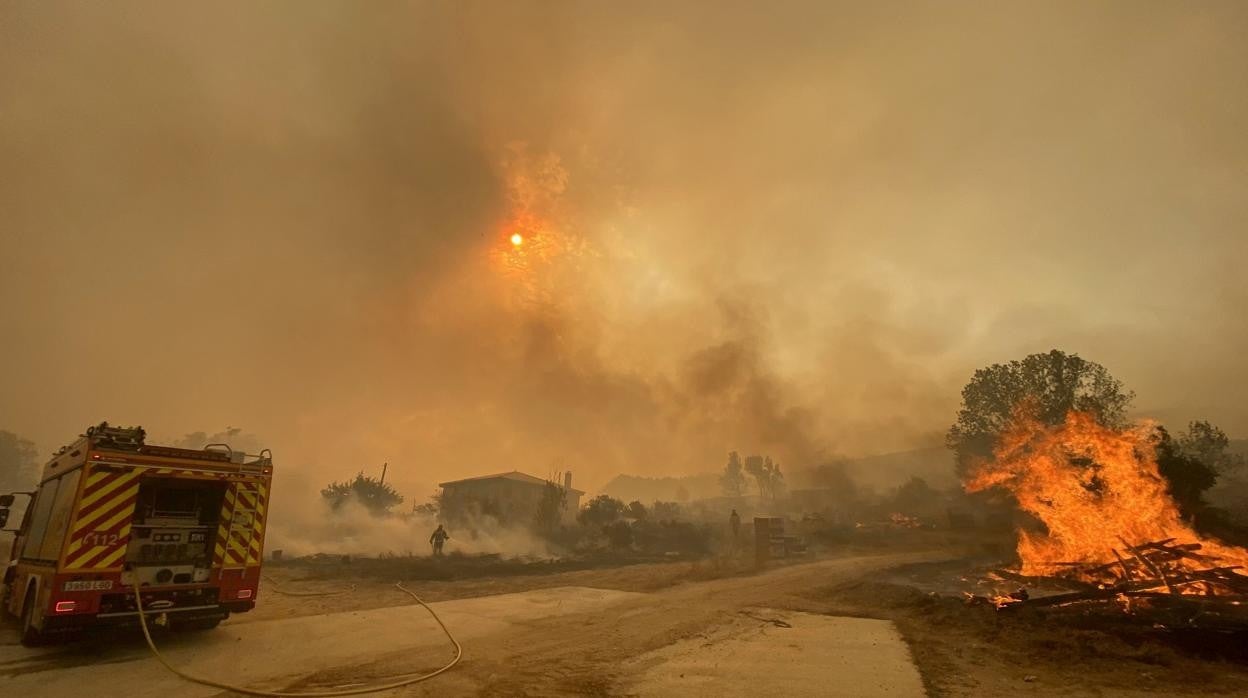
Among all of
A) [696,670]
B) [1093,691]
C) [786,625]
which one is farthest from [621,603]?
[1093,691]

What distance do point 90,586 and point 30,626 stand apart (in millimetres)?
1465

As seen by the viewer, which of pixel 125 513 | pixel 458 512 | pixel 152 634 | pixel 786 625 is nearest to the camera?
pixel 125 513

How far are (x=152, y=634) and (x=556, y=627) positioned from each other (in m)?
7.48

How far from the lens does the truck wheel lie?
26.5 ft

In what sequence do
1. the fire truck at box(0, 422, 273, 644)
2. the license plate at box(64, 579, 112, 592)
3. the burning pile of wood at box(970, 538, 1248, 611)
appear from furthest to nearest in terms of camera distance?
1. the burning pile of wood at box(970, 538, 1248, 611)
2. the fire truck at box(0, 422, 273, 644)
3. the license plate at box(64, 579, 112, 592)

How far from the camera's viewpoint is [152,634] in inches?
368

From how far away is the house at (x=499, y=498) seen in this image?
50688mm

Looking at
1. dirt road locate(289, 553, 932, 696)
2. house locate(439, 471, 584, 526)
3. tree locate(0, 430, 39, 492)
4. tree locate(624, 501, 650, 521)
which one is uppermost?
tree locate(0, 430, 39, 492)

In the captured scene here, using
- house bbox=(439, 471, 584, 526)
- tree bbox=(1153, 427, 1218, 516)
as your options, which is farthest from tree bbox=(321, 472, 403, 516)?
tree bbox=(1153, 427, 1218, 516)

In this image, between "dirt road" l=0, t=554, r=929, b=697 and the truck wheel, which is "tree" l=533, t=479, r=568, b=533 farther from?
the truck wheel

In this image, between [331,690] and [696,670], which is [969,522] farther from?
[331,690]

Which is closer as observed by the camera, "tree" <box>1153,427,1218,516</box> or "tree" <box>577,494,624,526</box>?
"tree" <box>1153,427,1218,516</box>

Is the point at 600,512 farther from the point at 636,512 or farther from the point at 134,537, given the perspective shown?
the point at 134,537

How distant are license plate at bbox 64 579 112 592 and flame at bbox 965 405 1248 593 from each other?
20.2m
